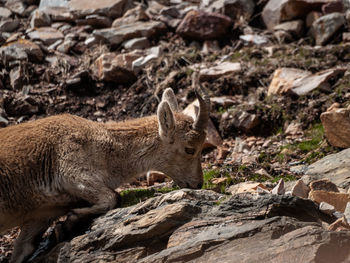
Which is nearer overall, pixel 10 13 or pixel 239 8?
pixel 239 8

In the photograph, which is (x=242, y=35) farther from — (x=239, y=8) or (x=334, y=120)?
(x=334, y=120)

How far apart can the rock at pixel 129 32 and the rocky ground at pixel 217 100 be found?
51 mm

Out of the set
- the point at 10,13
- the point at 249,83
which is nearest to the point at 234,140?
the point at 249,83

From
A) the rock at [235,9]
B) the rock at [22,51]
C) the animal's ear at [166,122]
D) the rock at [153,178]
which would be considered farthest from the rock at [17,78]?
the animal's ear at [166,122]

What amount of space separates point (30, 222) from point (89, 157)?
1.50m

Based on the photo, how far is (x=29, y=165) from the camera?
28.1 feet

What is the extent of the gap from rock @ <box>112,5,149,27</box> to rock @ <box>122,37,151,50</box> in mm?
1317

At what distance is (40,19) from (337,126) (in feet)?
44.0

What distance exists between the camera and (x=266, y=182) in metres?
10.2

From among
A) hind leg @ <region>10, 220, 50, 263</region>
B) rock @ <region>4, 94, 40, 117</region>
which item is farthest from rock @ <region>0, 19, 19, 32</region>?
hind leg @ <region>10, 220, 50, 263</region>

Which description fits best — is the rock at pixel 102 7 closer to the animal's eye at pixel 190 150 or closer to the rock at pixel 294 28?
the rock at pixel 294 28

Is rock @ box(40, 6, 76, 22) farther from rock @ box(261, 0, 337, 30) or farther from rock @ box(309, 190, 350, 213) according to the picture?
rock @ box(309, 190, 350, 213)

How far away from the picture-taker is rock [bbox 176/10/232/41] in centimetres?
1861

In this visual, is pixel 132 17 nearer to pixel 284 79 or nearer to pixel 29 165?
pixel 284 79
